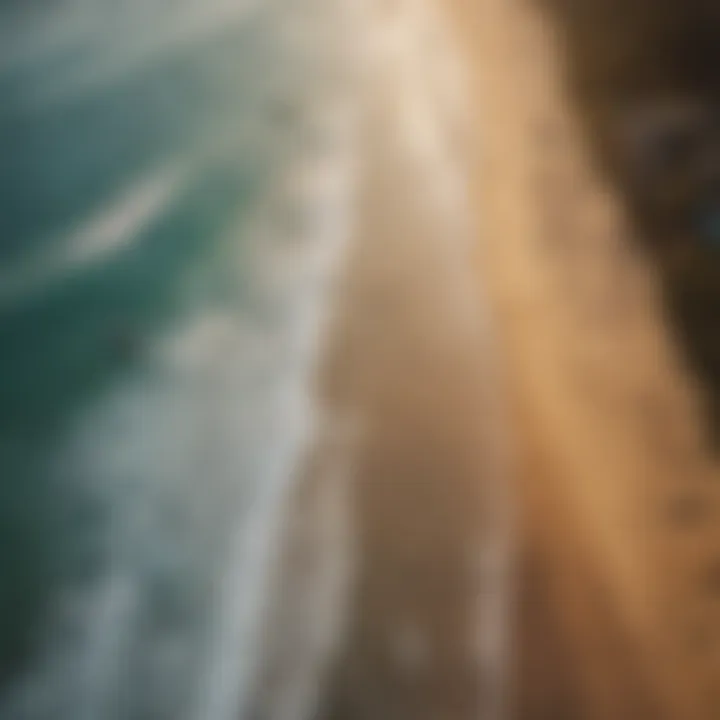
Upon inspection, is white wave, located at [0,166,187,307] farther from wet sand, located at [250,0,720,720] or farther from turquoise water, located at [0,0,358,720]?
wet sand, located at [250,0,720,720]

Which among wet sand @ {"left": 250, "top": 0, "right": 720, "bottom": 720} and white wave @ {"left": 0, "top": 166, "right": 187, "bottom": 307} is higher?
white wave @ {"left": 0, "top": 166, "right": 187, "bottom": 307}

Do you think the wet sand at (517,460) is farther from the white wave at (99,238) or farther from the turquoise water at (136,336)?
the white wave at (99,238)

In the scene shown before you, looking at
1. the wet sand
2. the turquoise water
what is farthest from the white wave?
the wet sand

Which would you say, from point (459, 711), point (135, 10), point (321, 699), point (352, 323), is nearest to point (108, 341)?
point (352, 323)

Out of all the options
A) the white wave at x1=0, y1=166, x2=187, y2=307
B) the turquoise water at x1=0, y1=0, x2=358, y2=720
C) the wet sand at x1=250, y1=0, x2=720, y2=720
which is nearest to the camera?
the wet sand at x1=250, y1=0, x2=720, y2=720

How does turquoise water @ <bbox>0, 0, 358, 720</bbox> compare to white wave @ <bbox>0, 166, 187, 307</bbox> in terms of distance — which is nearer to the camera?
turquoise water @ <bbox>0, 0, 358, 720</bbox>

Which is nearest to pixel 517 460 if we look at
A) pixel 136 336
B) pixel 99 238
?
pixel 136 336

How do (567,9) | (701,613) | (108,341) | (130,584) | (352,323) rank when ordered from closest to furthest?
(701,613)
(130,584)
(352,323)
(108,341)
(567,9)

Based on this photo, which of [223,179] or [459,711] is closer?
[459,711]

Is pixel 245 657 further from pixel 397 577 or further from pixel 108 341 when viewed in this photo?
pixel 108 341
